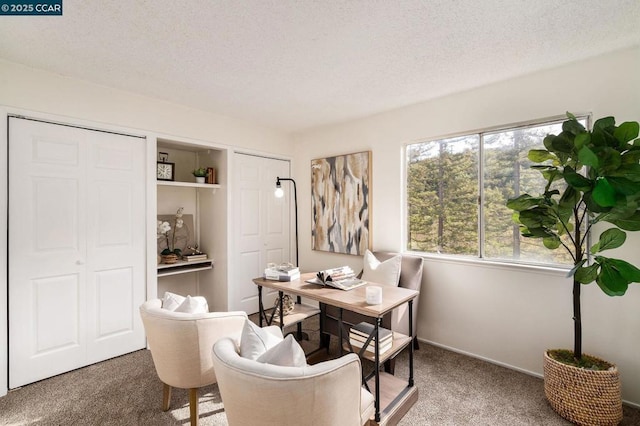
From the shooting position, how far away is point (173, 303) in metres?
2.03

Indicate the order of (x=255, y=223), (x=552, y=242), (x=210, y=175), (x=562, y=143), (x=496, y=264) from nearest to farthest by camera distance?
1. (x=562, y=143)
2. (x=552, y=242)
3. (x=496, y=264)
4. (x=210, y=175)
5. (x=255, y=223)

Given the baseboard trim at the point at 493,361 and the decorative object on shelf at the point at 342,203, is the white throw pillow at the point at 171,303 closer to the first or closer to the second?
the decorative object on shelf at the point at 342,203

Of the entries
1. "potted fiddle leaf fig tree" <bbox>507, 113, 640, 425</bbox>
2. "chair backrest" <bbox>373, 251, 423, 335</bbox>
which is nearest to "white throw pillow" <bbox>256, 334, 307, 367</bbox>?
"chair backrest" <bbox>373, 251, 423, 335</bbox>

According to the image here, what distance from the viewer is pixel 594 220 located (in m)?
1.92

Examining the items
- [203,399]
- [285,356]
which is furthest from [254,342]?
[203,399]

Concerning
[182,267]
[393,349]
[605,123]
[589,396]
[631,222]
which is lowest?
[589,396]

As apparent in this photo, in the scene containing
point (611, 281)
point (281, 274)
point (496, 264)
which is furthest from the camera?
point (496, 264)

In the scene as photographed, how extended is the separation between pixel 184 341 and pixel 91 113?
7.48 feet

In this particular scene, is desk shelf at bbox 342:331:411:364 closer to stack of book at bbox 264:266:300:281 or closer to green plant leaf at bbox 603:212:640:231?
stack of book at bbox 264:266:300:281

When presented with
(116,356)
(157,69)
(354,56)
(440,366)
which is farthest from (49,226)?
(440,366)

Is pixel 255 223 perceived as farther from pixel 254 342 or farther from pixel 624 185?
pixel 624 185

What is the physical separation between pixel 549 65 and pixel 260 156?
3.15 metres

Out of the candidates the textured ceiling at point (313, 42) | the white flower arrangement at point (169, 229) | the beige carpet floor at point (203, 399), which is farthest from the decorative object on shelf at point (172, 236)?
the textured ceiling at point (313, 42)

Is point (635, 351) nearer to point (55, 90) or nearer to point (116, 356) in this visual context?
point (116, 356)
